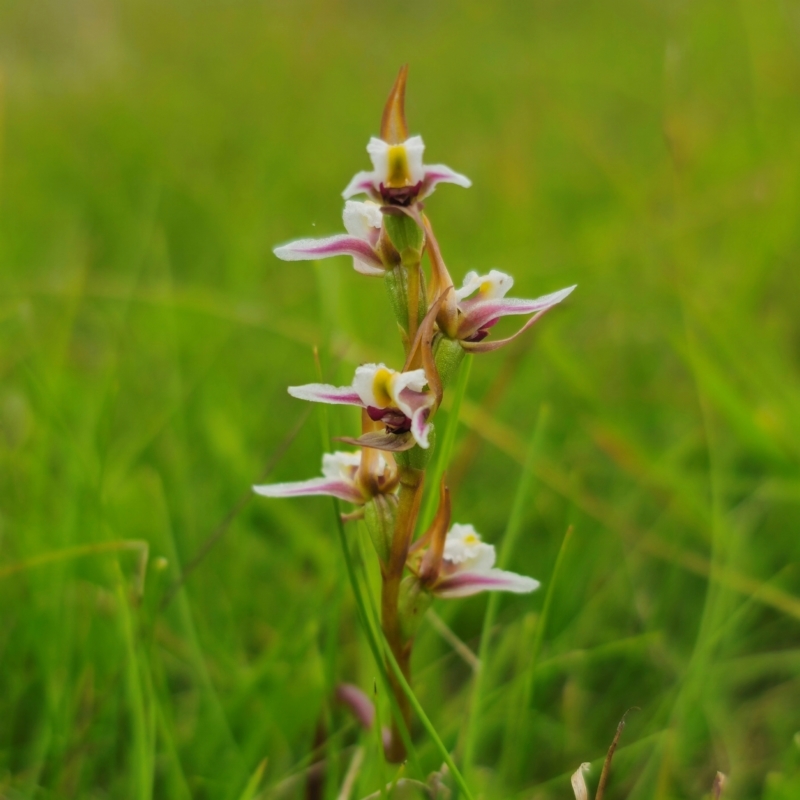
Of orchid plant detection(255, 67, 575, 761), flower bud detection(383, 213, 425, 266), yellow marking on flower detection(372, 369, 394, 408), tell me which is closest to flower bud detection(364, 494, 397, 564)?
orchid plant detection(255, 67, 575, 761)

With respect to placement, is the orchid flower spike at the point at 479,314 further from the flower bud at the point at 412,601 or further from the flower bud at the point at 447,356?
the flower bud at the point at 412,601

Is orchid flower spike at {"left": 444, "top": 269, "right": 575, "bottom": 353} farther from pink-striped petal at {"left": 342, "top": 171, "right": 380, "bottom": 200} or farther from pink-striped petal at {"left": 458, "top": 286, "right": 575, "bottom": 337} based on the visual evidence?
pink-striped petal at {"left": 342, "top": 171, "right": 380, "bottom": 200}

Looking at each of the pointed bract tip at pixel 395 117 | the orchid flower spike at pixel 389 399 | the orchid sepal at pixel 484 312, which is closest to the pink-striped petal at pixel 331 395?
the orchid flower spike at pixel 389 399

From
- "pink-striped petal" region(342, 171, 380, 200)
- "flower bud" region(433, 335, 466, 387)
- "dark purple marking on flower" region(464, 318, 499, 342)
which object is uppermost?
"pink-striped petal" region(342, 171, 380, 200)

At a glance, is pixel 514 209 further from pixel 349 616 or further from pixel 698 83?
pixel 349 616

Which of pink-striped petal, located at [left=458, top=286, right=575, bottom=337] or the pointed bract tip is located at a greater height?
the pointed bract tip
